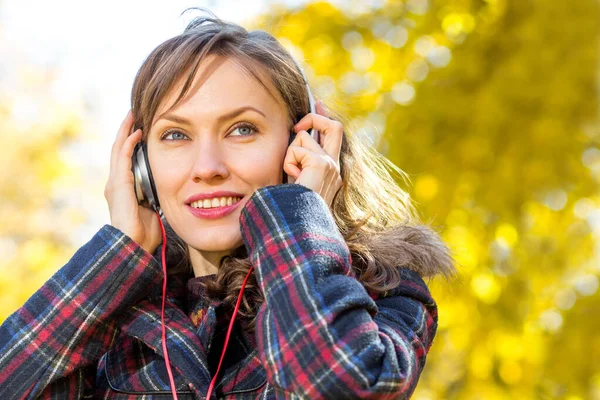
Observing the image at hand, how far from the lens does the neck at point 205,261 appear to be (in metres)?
2.23

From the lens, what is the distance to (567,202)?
4.71m

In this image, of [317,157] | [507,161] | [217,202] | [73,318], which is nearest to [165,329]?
[73,318]

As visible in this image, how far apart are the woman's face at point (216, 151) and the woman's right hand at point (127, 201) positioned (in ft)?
0.26

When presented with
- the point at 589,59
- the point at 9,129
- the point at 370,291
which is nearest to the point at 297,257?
the point at 370,291

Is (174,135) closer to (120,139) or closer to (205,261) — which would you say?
(120,139)

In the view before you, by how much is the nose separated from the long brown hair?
0.47ft

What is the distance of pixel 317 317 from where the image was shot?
1.73m

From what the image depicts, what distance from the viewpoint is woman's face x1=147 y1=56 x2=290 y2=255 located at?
2082 mm

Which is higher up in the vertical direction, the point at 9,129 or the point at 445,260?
the point at 445,260

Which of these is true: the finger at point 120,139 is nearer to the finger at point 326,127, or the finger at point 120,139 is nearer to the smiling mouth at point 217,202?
the smiling mouth at point 217,202

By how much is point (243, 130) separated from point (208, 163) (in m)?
0.14

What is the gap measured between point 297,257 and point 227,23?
0.81 m

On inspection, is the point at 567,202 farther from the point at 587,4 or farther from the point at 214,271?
the point at 214,271

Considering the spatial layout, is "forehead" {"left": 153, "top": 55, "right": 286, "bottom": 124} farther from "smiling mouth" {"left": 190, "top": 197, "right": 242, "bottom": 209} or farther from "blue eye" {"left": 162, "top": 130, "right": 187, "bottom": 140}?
"smiling mouth" {"left": 190, "top": 197, "right": 242, "bottom": 209}
